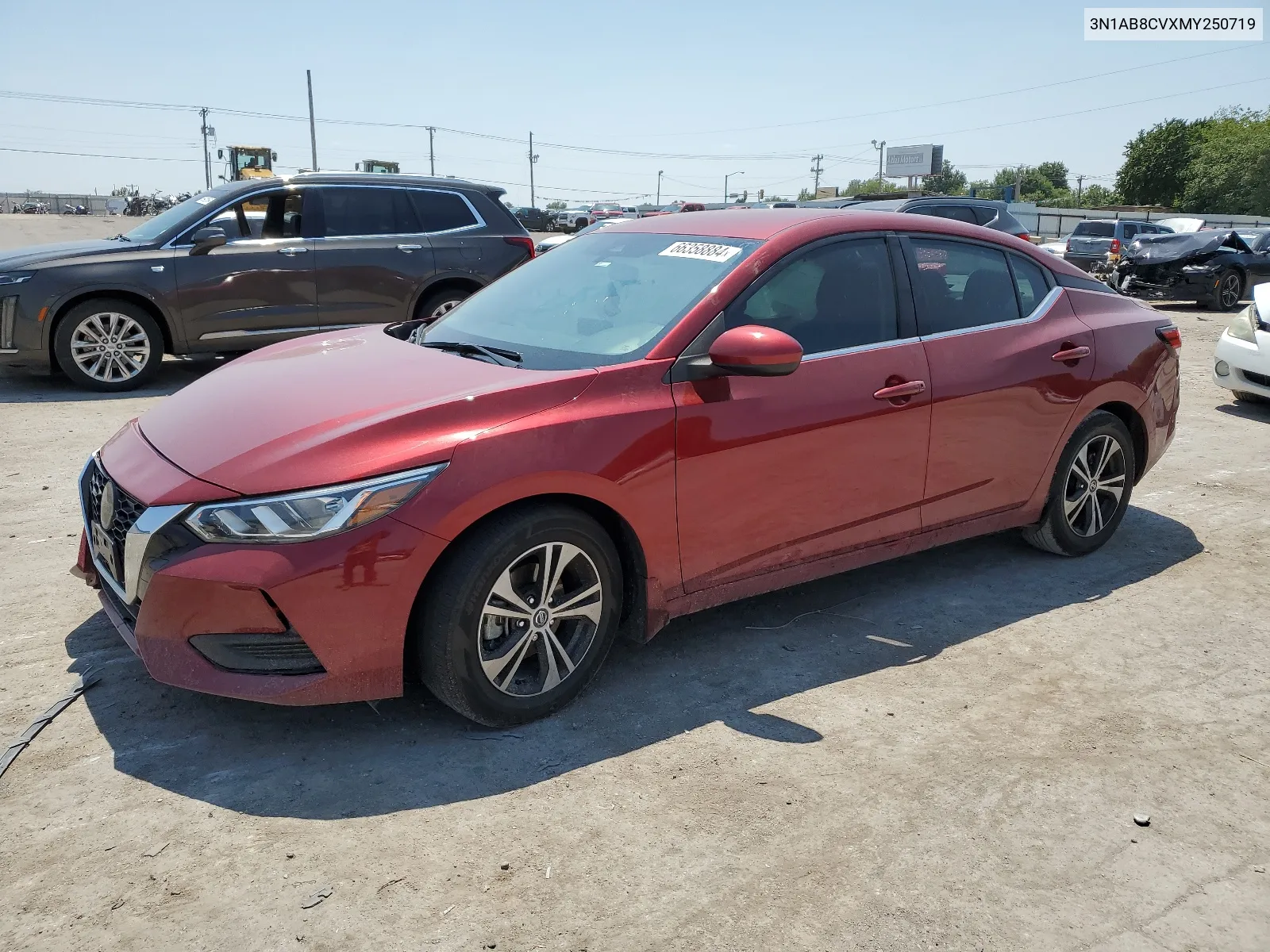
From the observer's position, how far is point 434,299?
9.70 metres

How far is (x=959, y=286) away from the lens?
14.4ft

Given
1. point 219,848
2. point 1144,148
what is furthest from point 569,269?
point 1144,148

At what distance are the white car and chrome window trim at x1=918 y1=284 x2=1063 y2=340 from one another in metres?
4.79

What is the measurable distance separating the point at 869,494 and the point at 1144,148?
287 feet

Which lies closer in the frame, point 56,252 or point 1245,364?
point 56,252

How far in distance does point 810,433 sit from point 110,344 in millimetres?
7015

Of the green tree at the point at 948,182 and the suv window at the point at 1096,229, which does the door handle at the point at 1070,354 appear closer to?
the suv window at the point at 1096,229

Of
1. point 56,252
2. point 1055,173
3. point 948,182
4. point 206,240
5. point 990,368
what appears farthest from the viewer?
point 1055,173

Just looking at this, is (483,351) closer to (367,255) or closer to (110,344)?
(367,255)

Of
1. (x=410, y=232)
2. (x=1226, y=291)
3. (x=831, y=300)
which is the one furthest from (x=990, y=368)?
(x=1226, y=291)

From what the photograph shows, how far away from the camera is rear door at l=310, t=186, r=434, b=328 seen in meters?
9.16

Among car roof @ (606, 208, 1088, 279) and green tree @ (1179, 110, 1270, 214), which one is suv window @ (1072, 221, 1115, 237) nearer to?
car roof @ (606, 208, 1088, 279)

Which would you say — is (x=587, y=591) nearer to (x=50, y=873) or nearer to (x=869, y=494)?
(x=869, y=494)

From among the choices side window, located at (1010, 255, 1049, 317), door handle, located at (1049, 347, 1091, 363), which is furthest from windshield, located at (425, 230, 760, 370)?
door handle, located at (1049, 347, 1091, 363)
